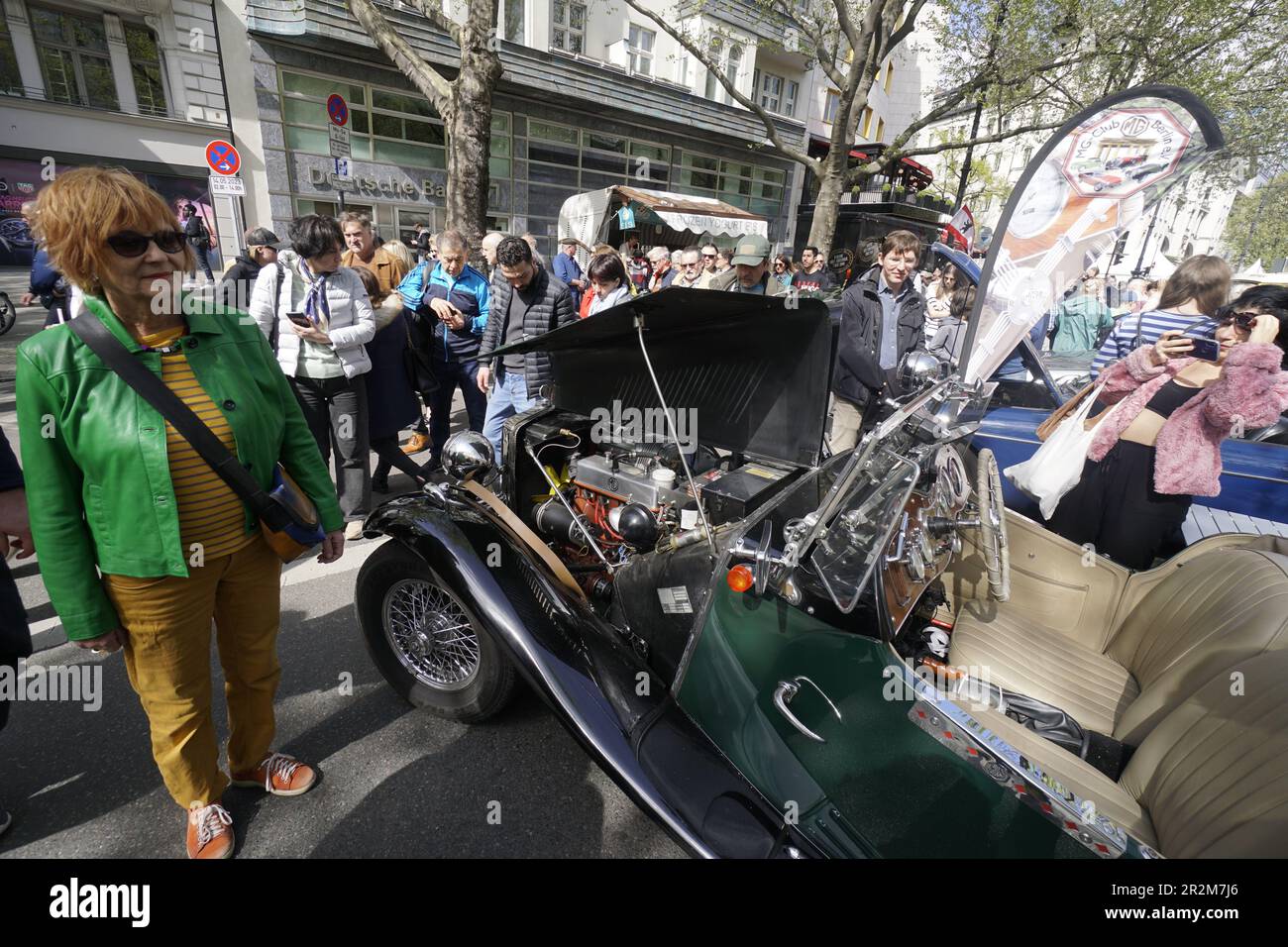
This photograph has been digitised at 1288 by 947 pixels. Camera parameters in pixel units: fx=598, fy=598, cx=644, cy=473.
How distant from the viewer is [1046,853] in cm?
142

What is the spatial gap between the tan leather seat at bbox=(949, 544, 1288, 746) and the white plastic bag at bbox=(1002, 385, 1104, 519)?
1.07 meters

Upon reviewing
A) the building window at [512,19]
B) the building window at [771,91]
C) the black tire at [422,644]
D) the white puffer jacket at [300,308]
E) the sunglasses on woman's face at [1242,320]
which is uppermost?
the building window at [771,91]

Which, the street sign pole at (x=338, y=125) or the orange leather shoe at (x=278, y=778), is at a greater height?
the street sign pole at (x=338, y=125)

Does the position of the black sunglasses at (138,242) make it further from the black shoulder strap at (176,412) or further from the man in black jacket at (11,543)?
the man in black jacket at (11,543)

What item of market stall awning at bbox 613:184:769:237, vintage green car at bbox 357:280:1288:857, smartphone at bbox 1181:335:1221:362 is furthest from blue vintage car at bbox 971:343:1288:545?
market stall awning at bbox 613:184:769:237

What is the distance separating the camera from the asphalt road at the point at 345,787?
201 centimetres

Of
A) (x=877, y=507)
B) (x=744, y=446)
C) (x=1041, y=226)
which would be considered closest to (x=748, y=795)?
(x=877, y=507)

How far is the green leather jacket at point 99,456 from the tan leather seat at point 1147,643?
2.60 m

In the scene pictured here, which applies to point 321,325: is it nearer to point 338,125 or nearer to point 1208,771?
point 1208,771

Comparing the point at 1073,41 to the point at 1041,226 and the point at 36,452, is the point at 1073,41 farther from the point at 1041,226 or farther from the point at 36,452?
the point at 36,452

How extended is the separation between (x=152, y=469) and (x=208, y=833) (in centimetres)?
125

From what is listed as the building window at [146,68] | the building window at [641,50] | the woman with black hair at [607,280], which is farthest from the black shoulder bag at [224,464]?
the building window at [641,50]

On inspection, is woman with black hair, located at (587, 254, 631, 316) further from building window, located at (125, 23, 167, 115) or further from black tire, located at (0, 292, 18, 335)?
building window, located at (125, 23, 167, 115)

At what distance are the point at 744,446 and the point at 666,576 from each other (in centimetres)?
106
